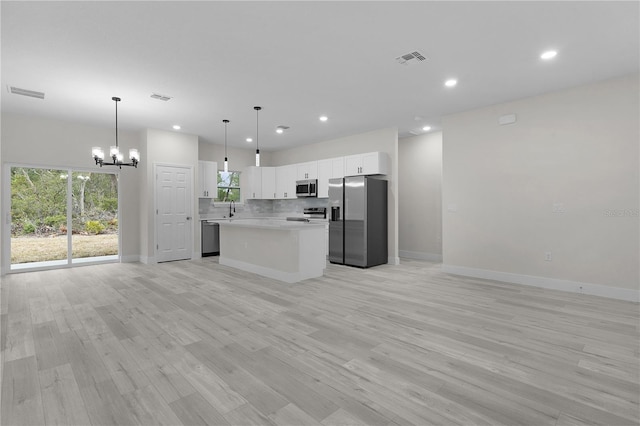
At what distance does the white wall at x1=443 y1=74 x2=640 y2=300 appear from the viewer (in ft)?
12.7

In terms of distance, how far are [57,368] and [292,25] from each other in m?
3.35

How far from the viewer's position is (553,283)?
4.37 m

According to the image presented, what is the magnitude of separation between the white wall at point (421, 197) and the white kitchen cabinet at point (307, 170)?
206 centimetres

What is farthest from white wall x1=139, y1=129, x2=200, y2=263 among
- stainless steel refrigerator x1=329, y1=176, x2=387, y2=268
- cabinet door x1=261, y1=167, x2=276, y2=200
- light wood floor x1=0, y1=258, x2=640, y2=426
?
stainless steel refrigerator x1=329, y1=176, x2=387, y2=268

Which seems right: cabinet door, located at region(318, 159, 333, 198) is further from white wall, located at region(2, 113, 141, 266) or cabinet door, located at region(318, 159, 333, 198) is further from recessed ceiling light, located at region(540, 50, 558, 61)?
recessed ceiling light, located at region(540, 50, 558, 61)

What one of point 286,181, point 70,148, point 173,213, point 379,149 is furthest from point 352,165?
point 70,148

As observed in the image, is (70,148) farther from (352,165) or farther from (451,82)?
(451,82)

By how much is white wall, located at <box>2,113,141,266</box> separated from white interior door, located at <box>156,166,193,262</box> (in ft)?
2.04

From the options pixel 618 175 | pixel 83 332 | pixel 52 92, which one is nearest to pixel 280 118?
pixel 52 92

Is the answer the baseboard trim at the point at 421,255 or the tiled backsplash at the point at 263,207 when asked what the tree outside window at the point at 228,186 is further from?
the baseboard trim at the point at 421,255

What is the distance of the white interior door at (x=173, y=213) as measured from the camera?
6.50 m

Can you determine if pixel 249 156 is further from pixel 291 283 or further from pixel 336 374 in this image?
pixel 336 374

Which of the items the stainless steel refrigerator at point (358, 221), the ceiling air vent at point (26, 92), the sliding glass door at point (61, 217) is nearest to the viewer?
the ceiling air vent at point (26, 92)

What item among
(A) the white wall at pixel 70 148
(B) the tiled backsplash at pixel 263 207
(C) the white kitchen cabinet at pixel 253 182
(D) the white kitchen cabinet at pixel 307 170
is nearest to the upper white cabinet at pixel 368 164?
(D) the white kitchen cabinet at pixel 307 170
